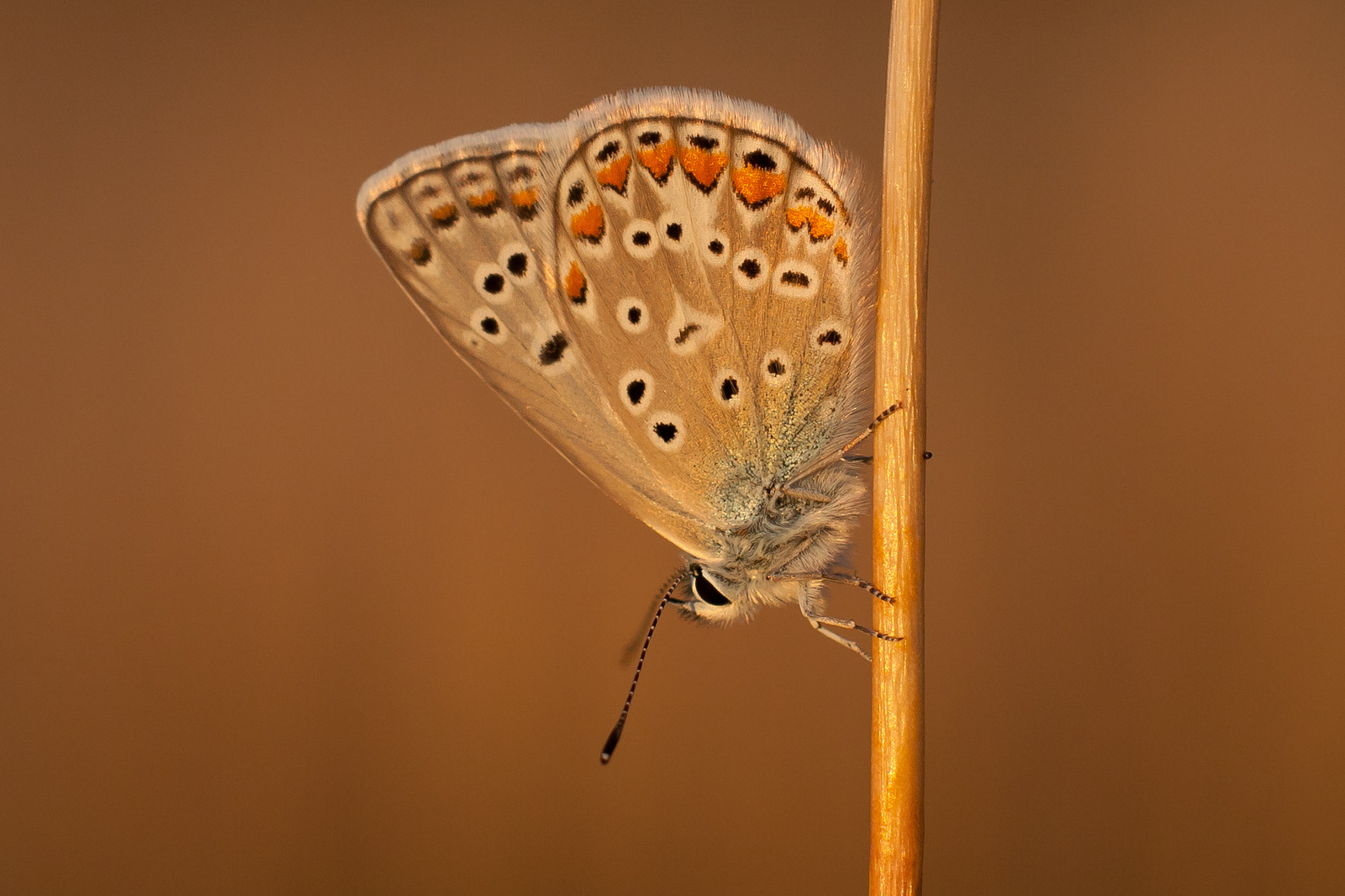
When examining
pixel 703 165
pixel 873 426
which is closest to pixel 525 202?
pixel 703 165

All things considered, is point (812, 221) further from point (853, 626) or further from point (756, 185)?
point (853, 626)

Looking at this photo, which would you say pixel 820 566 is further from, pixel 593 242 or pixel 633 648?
pixel 593 242

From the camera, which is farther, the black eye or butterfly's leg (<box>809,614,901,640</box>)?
the black eye

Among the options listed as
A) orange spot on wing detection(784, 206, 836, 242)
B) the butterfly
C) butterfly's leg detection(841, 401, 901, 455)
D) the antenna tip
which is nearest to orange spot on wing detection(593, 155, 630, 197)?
the butterfly

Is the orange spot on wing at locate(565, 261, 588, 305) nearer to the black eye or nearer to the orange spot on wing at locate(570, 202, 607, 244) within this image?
the orange spot on wing at locate(570, 202, 607, 244)

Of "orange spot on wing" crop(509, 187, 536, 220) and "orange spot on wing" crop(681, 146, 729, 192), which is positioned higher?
"orange spot on wing" crop(681, 146, 729, 192)

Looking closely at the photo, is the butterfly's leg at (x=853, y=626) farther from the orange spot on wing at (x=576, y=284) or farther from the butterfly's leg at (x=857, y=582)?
the orange spot on wing at (x=576, y=284)

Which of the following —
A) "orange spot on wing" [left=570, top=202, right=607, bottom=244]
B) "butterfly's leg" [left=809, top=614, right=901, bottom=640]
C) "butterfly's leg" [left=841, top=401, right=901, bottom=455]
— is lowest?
"butterfly's leg" [left=809, top=614, right=901, bottom=640]

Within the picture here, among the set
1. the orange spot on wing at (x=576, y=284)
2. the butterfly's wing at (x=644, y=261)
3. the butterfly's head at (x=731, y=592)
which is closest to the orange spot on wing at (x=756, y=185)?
the butterfly's wing at (x=644, y=261)

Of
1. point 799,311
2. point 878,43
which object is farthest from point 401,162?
point 878,43
